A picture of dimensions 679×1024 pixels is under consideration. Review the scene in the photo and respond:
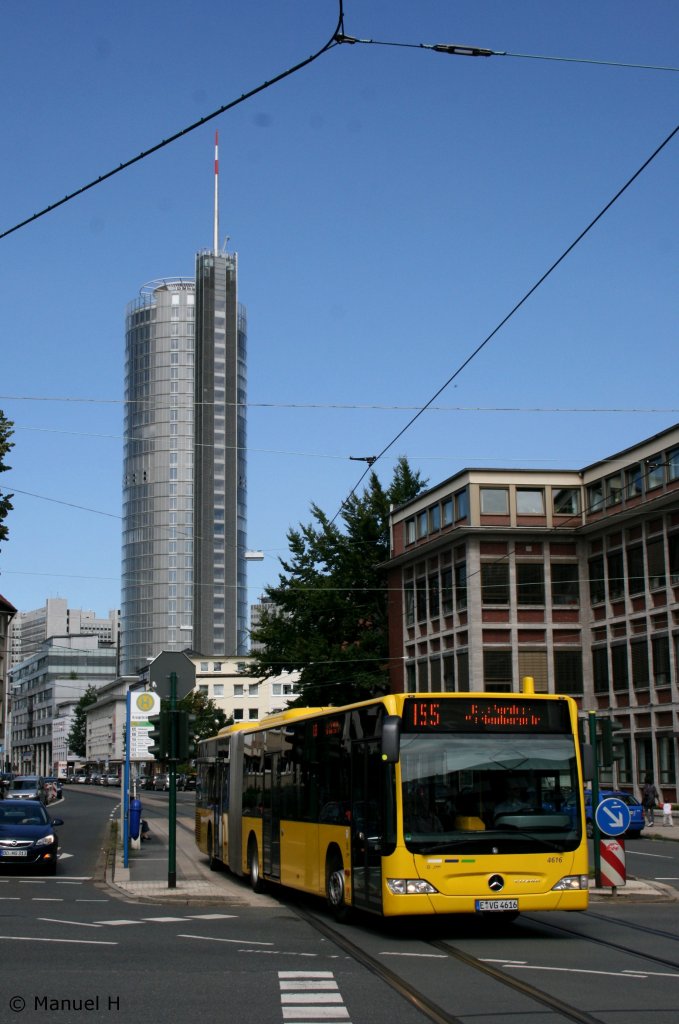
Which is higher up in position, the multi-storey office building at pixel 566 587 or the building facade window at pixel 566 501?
the building facade window at pixel 566 501

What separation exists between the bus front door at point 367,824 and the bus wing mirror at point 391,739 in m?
0.71

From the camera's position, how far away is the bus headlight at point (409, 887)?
1429 centimetres

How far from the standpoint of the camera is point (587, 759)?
15.6m

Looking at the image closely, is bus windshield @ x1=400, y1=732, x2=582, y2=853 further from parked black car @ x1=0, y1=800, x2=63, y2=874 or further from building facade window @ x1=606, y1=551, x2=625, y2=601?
building facade window @ x1=606, y1=551, x2=625, y2=601

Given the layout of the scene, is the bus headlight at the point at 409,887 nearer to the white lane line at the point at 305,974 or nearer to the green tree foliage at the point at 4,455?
the white lane line at the point at 305,974

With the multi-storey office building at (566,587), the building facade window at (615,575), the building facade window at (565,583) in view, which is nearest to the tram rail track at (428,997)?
the multi-storey office building at (566,587)

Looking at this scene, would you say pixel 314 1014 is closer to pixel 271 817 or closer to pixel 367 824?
pixel 367 824

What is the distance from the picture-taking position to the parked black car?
24781 mm

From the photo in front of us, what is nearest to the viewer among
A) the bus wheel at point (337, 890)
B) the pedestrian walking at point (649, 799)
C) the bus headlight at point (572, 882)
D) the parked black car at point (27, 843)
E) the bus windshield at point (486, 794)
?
the bus windshield at point (486, 794)

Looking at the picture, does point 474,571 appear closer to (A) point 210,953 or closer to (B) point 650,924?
(B) point 650,924

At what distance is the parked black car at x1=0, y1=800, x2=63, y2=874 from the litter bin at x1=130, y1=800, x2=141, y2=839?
2384 mm

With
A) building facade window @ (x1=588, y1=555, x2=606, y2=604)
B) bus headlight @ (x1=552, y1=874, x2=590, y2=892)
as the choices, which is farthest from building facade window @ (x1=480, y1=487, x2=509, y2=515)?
bus headlight @ (x1=552, y1=874, x2=590, y2=892)

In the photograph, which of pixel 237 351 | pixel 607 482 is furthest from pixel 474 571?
pixel 237 351

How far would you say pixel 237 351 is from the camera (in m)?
197
